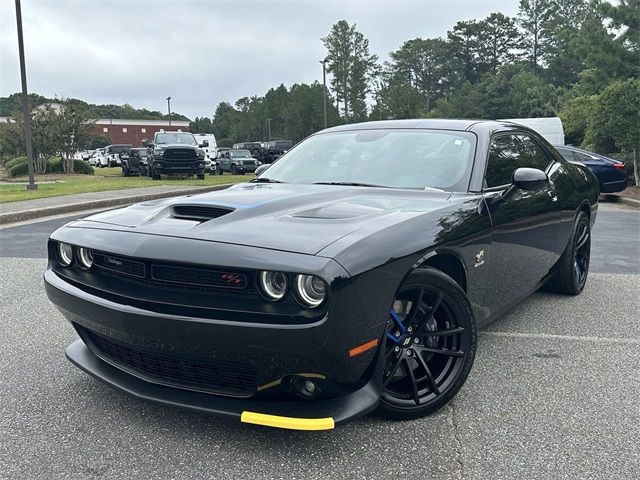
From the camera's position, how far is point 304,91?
6712 cm

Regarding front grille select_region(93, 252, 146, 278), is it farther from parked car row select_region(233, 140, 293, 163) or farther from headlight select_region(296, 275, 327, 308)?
parked car row select_region(233, 140, 293, 163)

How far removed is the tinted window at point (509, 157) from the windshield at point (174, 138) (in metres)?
20.0

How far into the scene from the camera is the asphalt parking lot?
7.70 feet

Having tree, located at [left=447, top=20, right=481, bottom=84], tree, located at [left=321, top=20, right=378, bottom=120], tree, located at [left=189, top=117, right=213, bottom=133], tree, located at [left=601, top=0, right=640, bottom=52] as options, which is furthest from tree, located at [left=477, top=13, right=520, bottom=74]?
tree, located at [left=601, top=0, right=640, bottom=52]

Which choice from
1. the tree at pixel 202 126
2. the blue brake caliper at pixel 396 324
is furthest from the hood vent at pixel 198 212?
the tree at pixel 202 126

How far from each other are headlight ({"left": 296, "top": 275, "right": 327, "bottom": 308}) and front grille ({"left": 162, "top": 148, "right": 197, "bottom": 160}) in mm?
20715

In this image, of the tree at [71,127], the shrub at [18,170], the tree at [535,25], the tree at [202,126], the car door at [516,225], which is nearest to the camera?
the car door at [516,225]

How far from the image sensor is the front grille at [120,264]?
2.48 m

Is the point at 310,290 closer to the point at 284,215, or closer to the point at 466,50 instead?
the point at 284,215

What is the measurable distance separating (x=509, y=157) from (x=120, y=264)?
2637mm

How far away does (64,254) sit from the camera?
292cm

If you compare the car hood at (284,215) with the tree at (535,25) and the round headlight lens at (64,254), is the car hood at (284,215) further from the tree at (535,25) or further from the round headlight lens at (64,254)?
the tree at (535,25)

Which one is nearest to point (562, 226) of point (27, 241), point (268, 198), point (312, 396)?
point (268, 198)

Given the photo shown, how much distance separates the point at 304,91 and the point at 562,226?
65.0 metres
